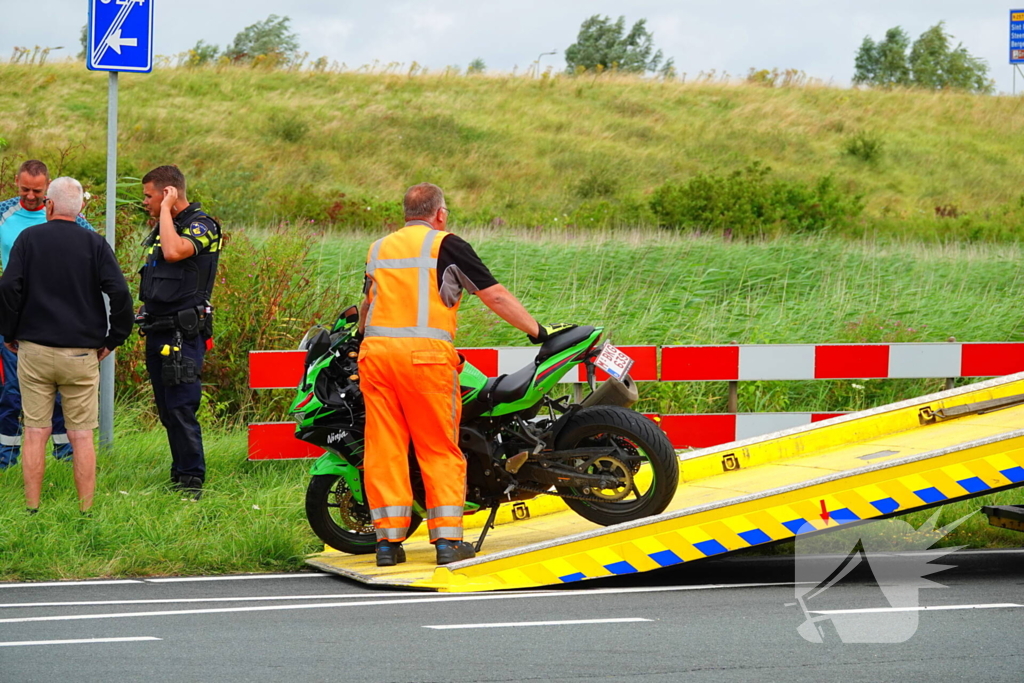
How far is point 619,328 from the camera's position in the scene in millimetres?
12391

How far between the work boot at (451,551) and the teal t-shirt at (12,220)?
4.01 m

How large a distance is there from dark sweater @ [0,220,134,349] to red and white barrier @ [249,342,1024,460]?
8.51 ft

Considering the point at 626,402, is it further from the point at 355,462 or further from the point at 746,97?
the point at 746,97

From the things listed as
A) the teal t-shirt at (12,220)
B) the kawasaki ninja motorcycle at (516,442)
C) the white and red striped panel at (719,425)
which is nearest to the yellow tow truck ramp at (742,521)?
the kawasaki ninja motorcycle at (516,442)

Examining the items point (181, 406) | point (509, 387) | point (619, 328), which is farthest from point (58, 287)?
point (619, 328)

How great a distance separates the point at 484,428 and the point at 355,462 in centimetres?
71

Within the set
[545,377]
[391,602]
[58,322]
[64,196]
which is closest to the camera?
[391,602]

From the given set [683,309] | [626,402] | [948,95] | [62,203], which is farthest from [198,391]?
[948,95]

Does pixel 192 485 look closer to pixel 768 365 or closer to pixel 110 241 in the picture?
pixel 110 241

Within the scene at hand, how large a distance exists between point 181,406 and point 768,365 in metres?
4.18

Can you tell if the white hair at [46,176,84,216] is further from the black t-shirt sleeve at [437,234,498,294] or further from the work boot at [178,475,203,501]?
the black t-shirt sleeve at [437,234,498,294]

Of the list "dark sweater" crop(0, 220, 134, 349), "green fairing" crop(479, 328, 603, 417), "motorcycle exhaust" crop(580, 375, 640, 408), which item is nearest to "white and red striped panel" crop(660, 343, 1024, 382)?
"motorcycle exhaust" crop(580, 375, 640, 408)

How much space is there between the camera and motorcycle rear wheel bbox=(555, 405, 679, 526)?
20.5ft

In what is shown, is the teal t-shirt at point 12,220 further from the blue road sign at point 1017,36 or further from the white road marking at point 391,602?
the blue road sign at point 1017,36
